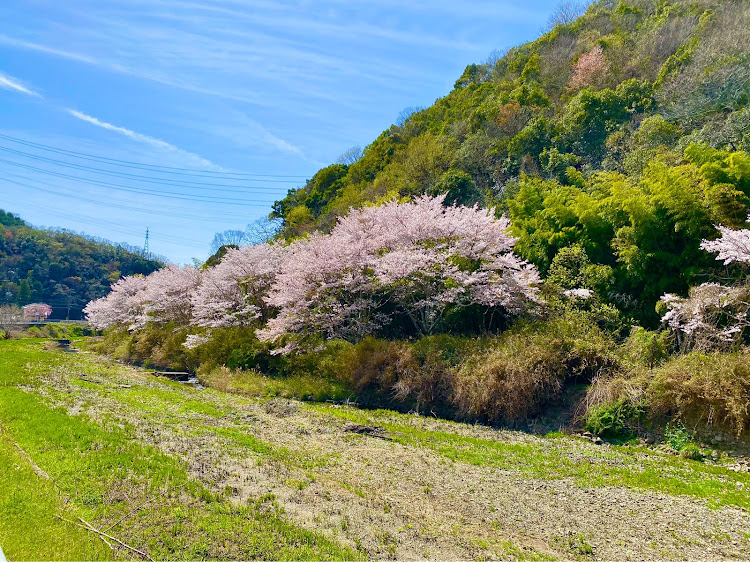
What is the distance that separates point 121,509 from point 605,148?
27.5 m

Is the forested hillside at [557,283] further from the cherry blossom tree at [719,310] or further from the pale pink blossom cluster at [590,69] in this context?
the pale pink blossom cluster at [590,69]

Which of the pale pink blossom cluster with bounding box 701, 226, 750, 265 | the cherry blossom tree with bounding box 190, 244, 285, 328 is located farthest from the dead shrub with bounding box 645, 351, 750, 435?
the cherry blossom tree with bounding box 190, 244, 285, 328

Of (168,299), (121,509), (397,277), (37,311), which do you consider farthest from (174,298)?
(37,311)

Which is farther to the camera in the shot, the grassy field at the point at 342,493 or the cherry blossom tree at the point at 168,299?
the cherry blossom tree at the point at 168,299

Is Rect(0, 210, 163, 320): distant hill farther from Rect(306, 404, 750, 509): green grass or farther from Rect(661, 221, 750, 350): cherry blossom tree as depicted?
Rect(661, 221, 750, 350): cherry blossom tree

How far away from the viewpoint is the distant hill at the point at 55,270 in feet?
219

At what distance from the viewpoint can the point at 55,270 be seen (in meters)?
70.9

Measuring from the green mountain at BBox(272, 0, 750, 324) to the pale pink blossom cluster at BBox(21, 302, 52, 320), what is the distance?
3747 centimetres

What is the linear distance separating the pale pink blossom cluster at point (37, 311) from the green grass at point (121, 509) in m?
63.3

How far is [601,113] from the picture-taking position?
2669 cm

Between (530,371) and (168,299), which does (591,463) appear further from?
(168,299)

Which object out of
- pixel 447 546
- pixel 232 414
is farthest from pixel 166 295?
pixel 447 546

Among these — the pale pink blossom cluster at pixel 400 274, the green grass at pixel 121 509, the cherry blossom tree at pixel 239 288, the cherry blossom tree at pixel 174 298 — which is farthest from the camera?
the cherry blossom tree at pixel 174 298

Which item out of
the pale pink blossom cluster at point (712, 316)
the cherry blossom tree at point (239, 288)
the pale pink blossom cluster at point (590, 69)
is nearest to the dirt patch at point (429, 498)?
the pale pink blossom cluster at point (712, 316)
